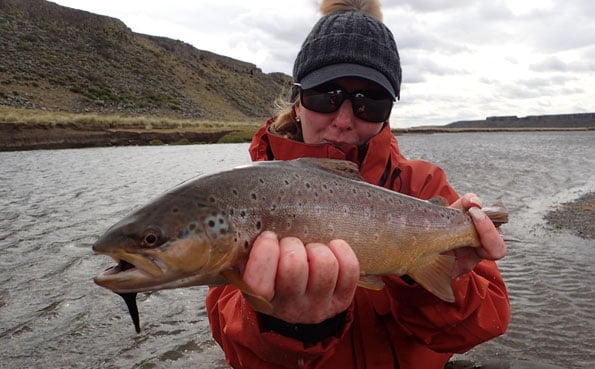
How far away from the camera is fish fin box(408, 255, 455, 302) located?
8.64 ft

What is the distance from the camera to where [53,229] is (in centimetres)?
1084

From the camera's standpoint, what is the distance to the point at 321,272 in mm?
2047

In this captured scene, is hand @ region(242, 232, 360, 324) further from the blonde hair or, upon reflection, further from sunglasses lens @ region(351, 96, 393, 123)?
the blonde hair

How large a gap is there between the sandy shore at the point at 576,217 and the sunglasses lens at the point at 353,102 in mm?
10349

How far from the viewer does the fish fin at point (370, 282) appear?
2.43m

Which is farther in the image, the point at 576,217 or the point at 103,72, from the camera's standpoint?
the point at 103,72

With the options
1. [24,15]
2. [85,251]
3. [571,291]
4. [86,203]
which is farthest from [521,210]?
[24,15]

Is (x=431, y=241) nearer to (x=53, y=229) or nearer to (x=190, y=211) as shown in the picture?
(x=190, y=211)

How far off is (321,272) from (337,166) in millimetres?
879

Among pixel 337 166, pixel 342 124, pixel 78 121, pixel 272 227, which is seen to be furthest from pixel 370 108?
pixel 78 121

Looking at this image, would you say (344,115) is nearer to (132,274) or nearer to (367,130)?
(367,130)

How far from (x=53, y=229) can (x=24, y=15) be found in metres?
88.7

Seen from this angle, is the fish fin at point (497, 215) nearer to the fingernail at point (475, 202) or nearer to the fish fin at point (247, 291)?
the fingernail at point (475, 202)

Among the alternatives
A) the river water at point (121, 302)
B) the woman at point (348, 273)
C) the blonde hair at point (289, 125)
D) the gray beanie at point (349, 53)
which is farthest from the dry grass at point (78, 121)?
the woman at point (348, 273)
